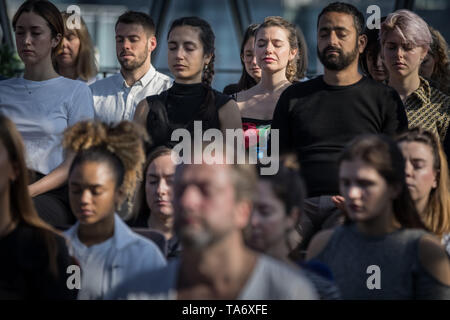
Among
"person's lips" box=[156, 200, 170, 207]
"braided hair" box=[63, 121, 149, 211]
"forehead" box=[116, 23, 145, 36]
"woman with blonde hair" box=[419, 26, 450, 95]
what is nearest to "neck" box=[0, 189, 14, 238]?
"braided hair" box=[63, 121, 149, 211]

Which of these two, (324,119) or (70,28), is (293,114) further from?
(70,28)

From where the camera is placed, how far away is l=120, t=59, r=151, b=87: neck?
4590 mm

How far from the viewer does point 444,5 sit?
1061 centimetres

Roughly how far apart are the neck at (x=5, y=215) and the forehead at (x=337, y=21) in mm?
1914

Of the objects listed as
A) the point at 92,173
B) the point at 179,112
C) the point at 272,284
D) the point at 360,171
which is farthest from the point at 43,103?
the point at 272,284

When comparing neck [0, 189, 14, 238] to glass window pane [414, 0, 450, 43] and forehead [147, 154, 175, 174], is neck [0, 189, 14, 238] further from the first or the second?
glass window pane [414, 0, 450, 43]

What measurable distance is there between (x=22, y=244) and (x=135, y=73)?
219 centimetres

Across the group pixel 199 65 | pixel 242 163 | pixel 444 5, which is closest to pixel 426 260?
pixel 242 163

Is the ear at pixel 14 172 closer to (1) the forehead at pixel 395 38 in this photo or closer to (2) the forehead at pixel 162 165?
(2) the forehead at pixel 162 165

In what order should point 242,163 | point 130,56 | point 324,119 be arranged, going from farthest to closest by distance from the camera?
point 130,56
point 324,119
point 242,163

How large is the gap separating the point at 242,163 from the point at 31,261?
0.85 m

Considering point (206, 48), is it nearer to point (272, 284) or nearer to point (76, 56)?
point (76, 56)

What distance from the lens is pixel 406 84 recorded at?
419cm

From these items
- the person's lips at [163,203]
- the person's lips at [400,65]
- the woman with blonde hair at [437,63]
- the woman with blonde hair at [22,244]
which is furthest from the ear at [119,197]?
the woman with blonde hair at [437,63]
